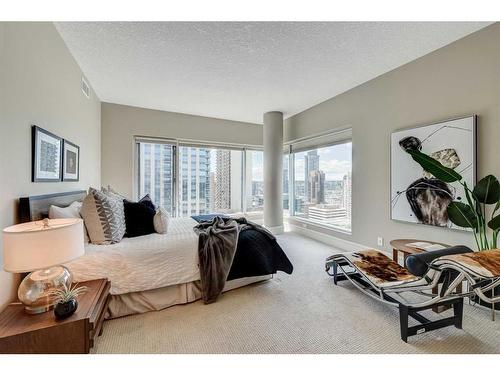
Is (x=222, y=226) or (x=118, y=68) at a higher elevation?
(x=118, y=68)

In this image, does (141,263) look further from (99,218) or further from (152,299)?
(99,218)

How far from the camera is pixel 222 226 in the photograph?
2414mm

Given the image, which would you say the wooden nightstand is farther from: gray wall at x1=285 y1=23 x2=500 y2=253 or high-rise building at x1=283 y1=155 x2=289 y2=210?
high-rise building at x1=283 y1=155 x2=289 y2=210

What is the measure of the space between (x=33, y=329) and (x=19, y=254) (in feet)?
1.36

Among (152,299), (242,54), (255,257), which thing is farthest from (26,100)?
(255,257)

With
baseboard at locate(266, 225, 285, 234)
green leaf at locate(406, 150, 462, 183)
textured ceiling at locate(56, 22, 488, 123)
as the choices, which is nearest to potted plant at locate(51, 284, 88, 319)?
textured ceiling at locate(56, 22, 488, 123)

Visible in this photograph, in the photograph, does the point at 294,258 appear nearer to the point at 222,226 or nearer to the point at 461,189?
the point at 222,226

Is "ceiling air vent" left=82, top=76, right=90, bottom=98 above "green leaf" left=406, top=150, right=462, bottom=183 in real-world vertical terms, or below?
above

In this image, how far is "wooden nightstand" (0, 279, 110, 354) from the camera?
3.61 feet

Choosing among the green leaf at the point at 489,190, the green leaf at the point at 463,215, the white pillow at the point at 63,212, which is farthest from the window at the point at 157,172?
the green leaf at the point at 489,190
